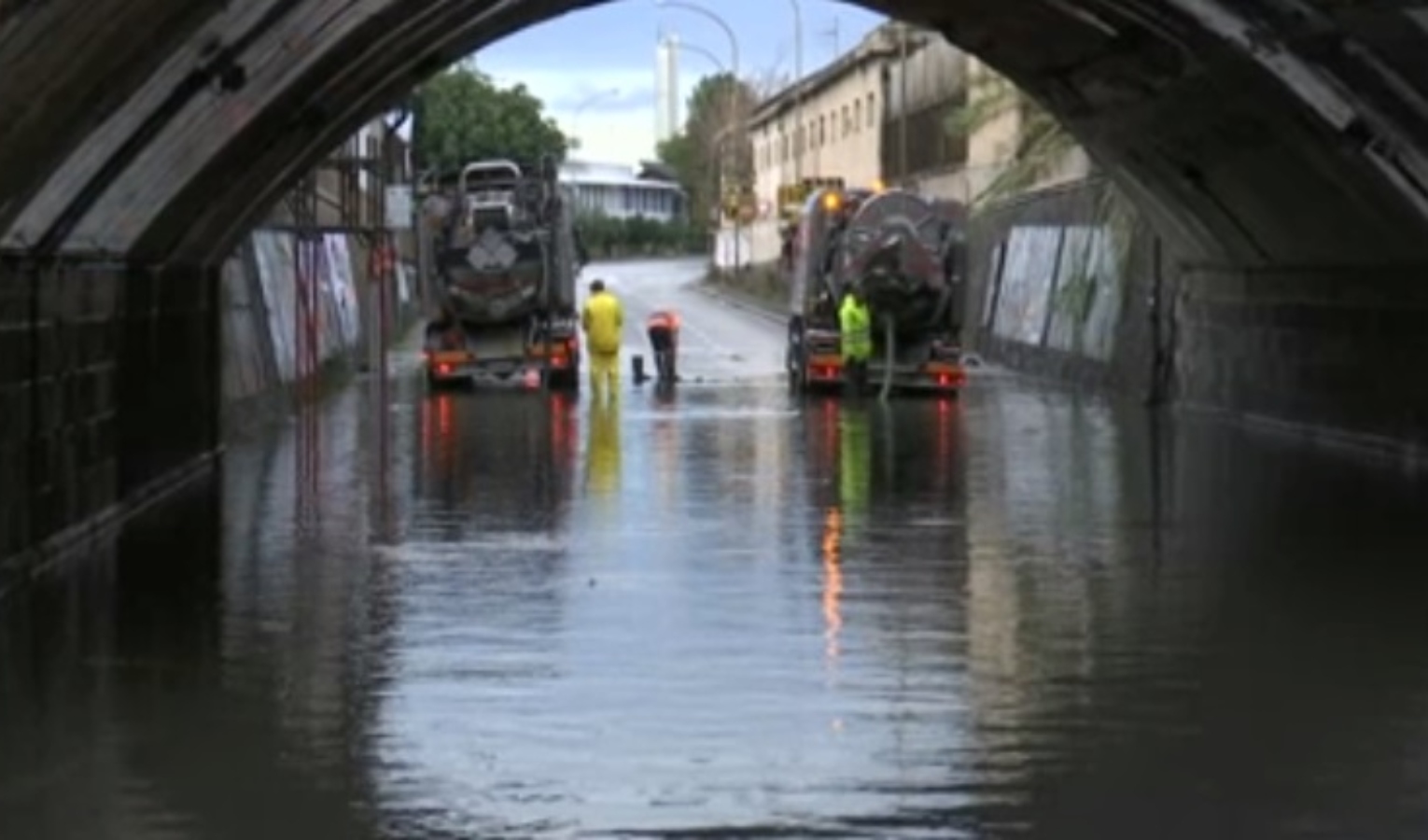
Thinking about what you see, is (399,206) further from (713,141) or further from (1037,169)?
(713,141)

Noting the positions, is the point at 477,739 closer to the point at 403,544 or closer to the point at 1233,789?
the point at 1233,789

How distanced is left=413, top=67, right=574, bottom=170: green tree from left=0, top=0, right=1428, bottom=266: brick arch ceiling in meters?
65.8

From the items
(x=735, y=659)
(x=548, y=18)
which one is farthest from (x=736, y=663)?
(x=548, y=18)

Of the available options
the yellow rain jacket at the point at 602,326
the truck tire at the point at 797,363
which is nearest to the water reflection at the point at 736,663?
the yellow rain jacket at the point at 602,326

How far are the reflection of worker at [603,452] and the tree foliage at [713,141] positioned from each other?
79503 mm

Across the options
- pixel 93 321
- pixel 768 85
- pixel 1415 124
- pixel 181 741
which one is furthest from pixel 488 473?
pixel 768 85

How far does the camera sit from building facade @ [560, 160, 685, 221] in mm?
163500

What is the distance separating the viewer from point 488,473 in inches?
956

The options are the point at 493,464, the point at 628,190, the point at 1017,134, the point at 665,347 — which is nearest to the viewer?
the point at 493,464

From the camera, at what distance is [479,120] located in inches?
4259

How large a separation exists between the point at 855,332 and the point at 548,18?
9.35 metres

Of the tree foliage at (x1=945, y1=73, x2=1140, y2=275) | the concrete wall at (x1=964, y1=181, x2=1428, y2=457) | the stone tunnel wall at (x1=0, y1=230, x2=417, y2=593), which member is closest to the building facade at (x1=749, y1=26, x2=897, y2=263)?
the tree foliage at (x1=945, y1=73, x2=1140, y2=275)

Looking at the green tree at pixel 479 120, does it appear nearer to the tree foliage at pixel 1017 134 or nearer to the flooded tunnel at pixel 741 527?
the tree foliage at pixel 1017 134

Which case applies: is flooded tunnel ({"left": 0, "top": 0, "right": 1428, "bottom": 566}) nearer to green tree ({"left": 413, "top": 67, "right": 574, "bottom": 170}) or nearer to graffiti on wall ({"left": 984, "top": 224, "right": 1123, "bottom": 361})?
graffiti on wall ({"left": 984, "top": 224, "right": 1123, "bottom": 361})
